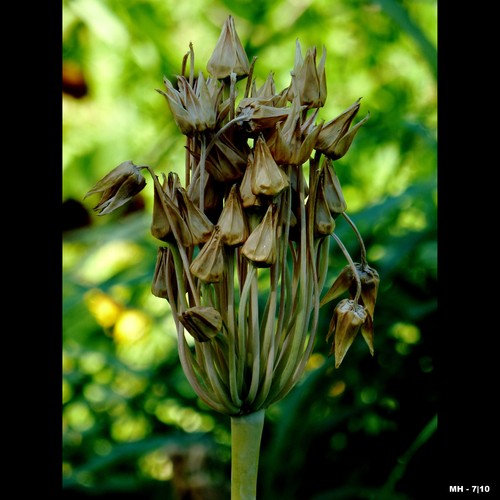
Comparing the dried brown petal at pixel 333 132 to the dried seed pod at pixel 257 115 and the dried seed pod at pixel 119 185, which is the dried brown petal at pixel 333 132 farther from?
the dried seed pod at pixel 119 185

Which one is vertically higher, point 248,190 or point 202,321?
point 248,190

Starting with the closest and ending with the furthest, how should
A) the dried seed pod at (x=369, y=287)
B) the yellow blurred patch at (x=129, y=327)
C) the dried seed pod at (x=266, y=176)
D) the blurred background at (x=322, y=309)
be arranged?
1. the dried seed pod at (x=266, y=176)
2. the dried seed pod at (x=369, y=287)
3. the blurred background at (x=322, y=309)
4. the yellow blurred patch at (x=129, y=327)

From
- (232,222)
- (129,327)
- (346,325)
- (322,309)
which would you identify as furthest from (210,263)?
(129,327)

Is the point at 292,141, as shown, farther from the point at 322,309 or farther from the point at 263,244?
the point at 322,309

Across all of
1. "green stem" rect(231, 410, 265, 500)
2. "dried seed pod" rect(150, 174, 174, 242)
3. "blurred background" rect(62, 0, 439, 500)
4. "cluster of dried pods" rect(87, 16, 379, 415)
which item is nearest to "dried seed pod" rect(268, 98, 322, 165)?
"cluster of dried pods" rect(87, 16, 379, 415)

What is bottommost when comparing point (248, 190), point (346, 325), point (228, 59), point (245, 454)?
point (245, 454)

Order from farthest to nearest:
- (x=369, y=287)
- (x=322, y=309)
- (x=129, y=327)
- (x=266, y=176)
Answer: (x=129, y=327) → (x=322, y=309) → (x=369, y=287) → (x=266, y=176)

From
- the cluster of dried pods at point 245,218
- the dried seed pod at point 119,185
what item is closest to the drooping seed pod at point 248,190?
the cluster of dried pods at point 245,218

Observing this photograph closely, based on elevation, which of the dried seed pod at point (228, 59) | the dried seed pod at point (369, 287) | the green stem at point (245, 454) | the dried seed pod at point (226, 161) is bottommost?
the green stem at point (245, 454)
